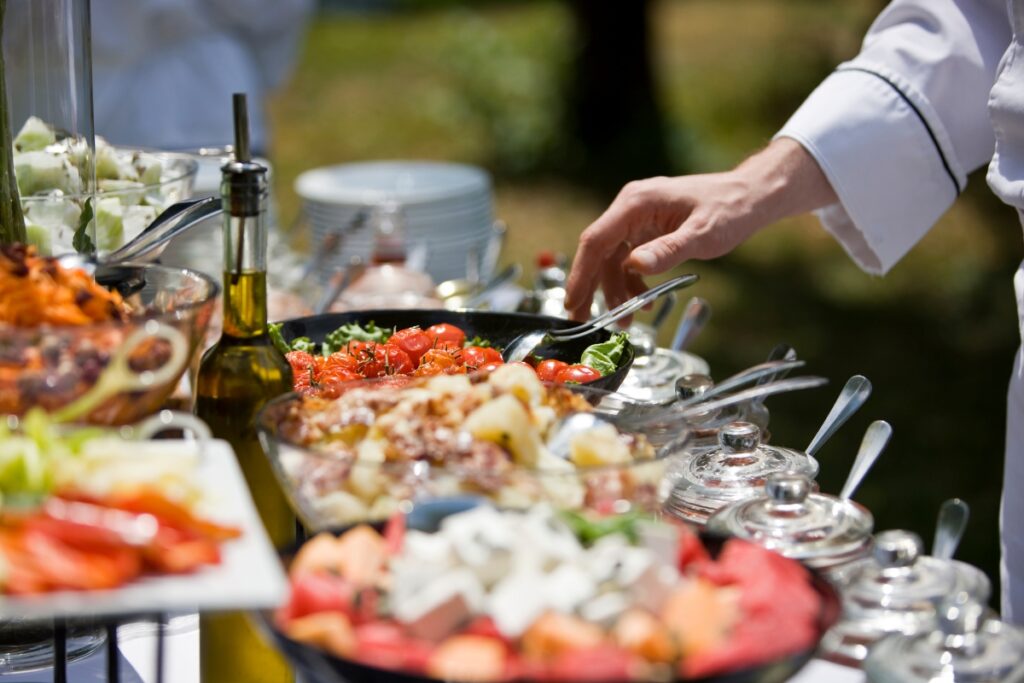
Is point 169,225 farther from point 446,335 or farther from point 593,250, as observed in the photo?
point 593,250

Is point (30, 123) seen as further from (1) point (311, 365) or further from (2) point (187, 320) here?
(2) point (187, 320)

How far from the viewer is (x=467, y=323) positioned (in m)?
1.38

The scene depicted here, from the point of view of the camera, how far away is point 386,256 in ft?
6.61

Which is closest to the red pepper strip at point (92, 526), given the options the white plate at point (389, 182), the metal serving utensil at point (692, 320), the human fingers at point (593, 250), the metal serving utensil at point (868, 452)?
the metal serving utensil at point (868, 452)

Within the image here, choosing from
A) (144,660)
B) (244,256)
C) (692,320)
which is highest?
(244,256)

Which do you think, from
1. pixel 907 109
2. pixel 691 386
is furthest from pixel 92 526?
pixel 907 109

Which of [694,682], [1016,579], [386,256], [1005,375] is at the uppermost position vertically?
[694,682]

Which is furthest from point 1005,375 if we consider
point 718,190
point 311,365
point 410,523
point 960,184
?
point 410,523

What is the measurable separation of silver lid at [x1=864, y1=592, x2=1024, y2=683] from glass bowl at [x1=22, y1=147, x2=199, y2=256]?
0.86 m

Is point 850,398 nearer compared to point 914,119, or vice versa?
point 850,398

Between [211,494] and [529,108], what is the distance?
276 inches

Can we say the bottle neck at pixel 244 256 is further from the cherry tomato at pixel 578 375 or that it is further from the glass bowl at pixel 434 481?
the cherry tomato at pixel 578 375

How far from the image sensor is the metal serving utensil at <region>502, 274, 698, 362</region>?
4.25ft

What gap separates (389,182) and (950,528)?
1995 millimetres
